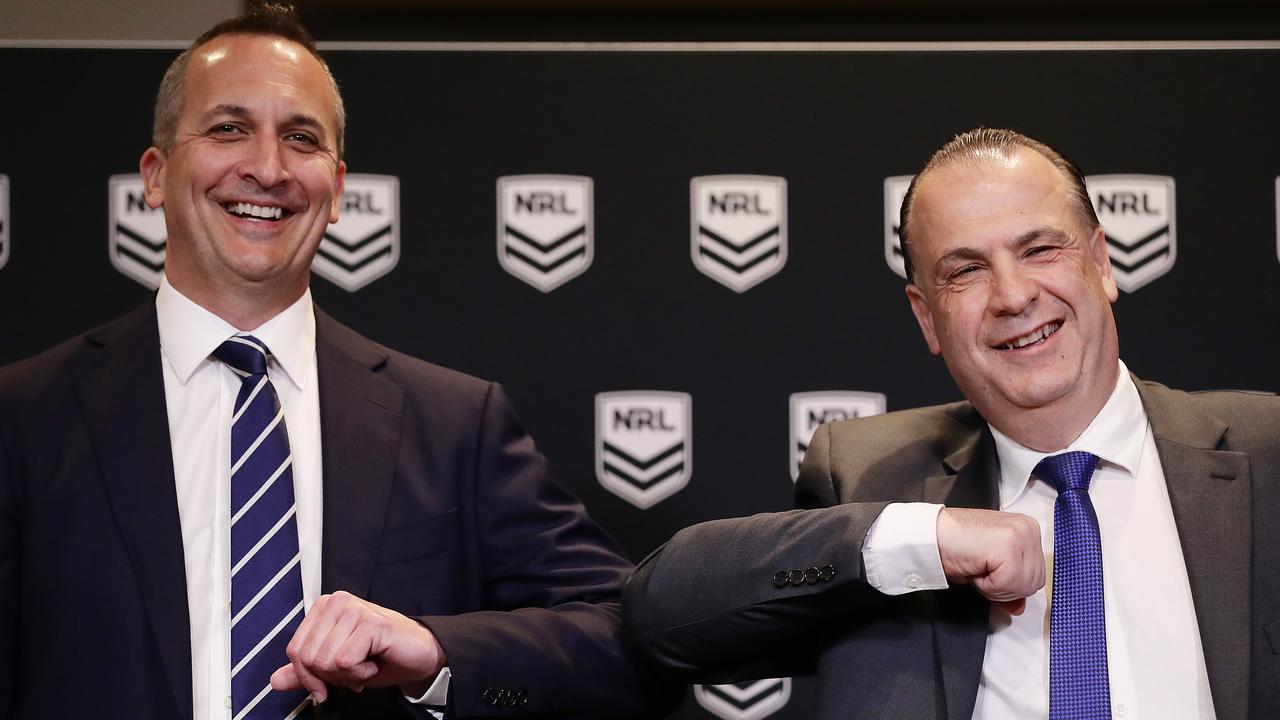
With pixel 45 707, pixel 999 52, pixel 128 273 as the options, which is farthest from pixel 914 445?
pixel 128 273

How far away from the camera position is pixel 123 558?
2152 mm

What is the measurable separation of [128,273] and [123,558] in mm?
1046

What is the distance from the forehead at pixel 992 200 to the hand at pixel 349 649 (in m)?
1.05

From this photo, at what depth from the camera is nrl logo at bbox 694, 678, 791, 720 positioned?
300 centimetres

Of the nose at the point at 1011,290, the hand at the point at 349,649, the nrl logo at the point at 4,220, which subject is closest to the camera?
the hand at the point at 349,649

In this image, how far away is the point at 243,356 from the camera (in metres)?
2.33

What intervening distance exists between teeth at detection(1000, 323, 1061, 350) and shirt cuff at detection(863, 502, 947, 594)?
0.32 metres

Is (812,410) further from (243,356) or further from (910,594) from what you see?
(243,356)

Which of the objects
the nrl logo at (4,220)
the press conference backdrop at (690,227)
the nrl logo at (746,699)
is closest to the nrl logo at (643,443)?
the press conference backdrop at (690,227)

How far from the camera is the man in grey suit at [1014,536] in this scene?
203cm

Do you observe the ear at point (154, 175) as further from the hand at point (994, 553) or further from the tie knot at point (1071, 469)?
the tie knot at point (1071, 469)

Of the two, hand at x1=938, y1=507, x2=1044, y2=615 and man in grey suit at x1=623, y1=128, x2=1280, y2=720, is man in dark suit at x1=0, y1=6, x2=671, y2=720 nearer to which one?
man in grey suit at x1=623, y1=128, x2=1280, y2=720

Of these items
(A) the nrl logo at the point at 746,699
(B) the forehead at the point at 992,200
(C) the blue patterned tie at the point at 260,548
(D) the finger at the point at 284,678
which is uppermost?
(B) the forehead at the point at 992,200

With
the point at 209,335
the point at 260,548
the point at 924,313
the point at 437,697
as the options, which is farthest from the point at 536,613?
the point at 924,313
